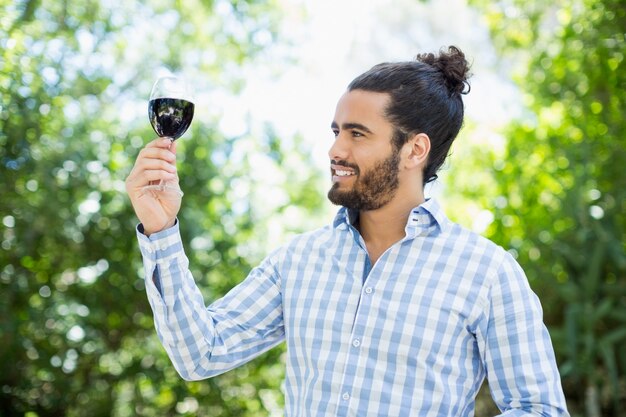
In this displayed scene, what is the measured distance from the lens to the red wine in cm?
149

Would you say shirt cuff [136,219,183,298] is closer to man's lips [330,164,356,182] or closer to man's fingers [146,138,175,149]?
man's fingers [146,138,175,149]

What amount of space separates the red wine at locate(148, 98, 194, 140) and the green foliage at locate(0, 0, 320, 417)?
1.82m

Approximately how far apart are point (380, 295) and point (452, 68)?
1.91 ft

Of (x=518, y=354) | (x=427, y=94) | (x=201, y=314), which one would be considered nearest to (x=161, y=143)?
(x=201, y=314)

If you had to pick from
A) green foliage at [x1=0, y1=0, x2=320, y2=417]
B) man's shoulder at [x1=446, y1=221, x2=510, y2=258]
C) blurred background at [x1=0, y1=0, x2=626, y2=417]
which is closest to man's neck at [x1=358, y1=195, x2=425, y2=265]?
man's shoulder at [x1=446, y1=221, x2=510, y2=258]

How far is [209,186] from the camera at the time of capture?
12.6 ft

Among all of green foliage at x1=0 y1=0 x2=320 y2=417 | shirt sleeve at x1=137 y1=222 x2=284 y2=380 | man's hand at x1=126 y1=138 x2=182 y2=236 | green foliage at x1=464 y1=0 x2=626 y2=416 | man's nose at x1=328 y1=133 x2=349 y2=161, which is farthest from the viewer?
green foliage at x1=464 y1=0 x2=626 y2=416

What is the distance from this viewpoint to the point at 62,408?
3.60 meters

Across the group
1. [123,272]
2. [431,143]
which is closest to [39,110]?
[123,272]

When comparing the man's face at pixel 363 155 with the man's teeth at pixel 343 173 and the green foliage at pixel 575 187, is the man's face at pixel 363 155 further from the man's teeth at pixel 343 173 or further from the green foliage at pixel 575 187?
the green foliage at pixel 575 187

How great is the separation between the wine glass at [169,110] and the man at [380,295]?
0.03 meters

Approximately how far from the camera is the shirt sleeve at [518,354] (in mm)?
1512

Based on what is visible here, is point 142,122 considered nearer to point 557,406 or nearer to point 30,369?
point 30,369

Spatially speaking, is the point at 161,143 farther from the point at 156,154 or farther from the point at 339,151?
the point at 339,151
